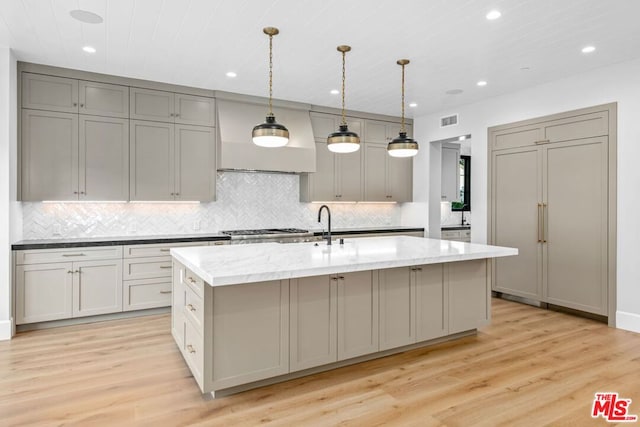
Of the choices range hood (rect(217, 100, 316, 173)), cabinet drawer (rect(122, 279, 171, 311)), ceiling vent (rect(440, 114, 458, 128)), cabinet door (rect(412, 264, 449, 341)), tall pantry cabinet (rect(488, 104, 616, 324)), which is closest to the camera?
cabinet door (rect(412, 264, 449, 341))

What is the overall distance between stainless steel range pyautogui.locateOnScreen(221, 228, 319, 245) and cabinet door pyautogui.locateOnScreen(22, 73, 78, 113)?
226cm

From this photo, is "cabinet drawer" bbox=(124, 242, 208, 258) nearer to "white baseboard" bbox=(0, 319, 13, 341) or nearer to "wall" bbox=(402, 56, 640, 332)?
"white baseboard" bbox=(0, 319, 13, 341)

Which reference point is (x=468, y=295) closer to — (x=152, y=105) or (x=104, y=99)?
(x=152, y=105)

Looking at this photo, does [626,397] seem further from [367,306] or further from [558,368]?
[367,306]

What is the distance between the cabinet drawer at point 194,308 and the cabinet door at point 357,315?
39.3 inches

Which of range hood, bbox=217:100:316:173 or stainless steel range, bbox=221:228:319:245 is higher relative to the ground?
range hood, bbox=217:100:316:173

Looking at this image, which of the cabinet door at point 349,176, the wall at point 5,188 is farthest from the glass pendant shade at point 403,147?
the wall at point 5,188

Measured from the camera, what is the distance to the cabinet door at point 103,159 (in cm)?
445

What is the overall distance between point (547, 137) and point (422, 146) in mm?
2157

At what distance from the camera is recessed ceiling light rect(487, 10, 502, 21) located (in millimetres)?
3066

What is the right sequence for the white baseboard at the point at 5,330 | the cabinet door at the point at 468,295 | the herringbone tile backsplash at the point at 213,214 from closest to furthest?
the cabinet door at the point at 468,295, the white baseboard at the point at 5,330, the herringbone tile backsplash at the point at 213,214

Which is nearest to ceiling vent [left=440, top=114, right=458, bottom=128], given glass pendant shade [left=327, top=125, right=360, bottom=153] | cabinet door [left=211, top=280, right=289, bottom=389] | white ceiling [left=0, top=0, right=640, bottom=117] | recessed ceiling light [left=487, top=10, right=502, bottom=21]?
white ceiling [left=0, top=0, right=640, bottom=117]

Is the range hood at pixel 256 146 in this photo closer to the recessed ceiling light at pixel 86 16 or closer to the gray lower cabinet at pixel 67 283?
the gray lower cabinet at pixel 67 283

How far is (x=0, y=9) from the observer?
9.97 ft
